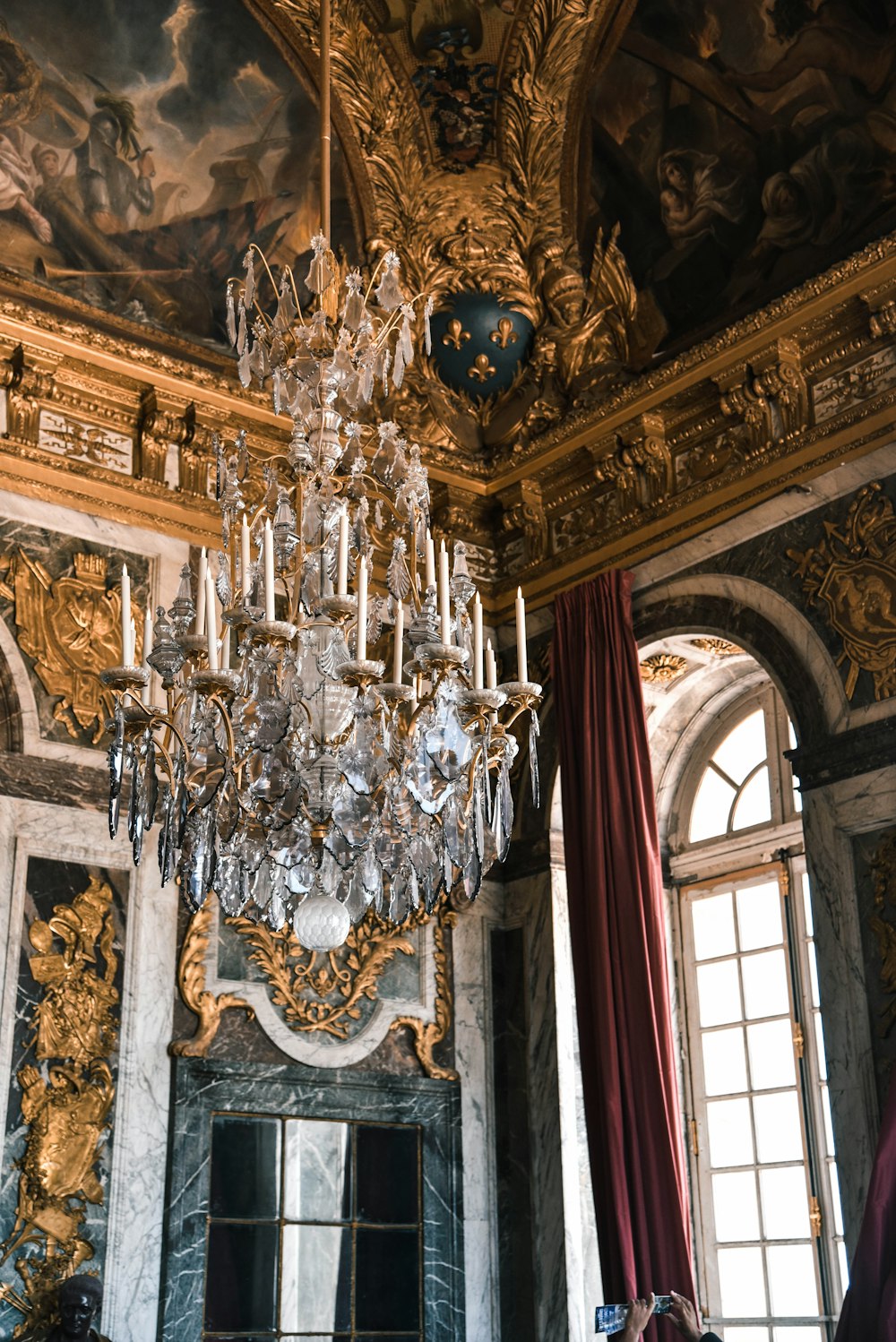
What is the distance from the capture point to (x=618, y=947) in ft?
27.6

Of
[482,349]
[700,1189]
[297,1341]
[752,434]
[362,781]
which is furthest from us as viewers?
[482,349]

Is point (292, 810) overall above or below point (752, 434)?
below

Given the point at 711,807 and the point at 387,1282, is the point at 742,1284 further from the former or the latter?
the point at 711,807

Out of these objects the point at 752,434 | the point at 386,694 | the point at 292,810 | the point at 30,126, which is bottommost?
the point at 292,810

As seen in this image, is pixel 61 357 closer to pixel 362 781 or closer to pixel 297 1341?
pixel 362 781

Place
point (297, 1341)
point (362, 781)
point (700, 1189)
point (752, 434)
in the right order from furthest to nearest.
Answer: point (700, 1189)
point (752, 434)
point (297, 1341)
point (362, 781)

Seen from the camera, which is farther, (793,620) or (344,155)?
(344,155)

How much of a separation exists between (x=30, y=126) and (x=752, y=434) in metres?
4.27

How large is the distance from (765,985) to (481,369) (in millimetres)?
4265

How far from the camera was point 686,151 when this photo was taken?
9.03 meters

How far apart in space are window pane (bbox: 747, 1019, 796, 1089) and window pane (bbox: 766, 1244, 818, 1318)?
0.91 metres

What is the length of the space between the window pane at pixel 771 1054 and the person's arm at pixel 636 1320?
11.7ft

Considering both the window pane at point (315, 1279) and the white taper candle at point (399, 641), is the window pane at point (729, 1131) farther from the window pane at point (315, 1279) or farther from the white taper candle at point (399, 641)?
the white taper candle at point (399, 641)

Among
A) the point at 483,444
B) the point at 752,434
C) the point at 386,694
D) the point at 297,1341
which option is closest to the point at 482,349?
the point at 483,444
